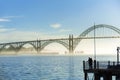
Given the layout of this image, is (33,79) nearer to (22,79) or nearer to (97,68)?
(22,79)

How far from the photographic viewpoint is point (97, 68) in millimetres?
50969

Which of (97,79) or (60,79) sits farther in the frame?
(60,79)

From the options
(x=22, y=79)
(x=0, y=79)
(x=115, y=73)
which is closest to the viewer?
(x=115, y=73)

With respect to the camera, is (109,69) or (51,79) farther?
(51,79)


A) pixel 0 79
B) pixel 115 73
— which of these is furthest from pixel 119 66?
pixel 0 79

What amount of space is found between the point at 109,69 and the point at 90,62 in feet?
10.7

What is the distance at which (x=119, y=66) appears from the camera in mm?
50625

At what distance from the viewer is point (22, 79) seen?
295ft

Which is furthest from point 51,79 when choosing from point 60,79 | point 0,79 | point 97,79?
point 97,79

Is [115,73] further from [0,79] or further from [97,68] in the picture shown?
[0,79]

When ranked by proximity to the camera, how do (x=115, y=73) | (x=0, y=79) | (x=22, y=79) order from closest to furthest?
(x=115, y=73), (x=0, y=79), (x=22, y=79)

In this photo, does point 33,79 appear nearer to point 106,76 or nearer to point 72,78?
point 72,78

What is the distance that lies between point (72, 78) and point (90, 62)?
41.3m

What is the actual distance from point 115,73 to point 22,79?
42645 millimetres
